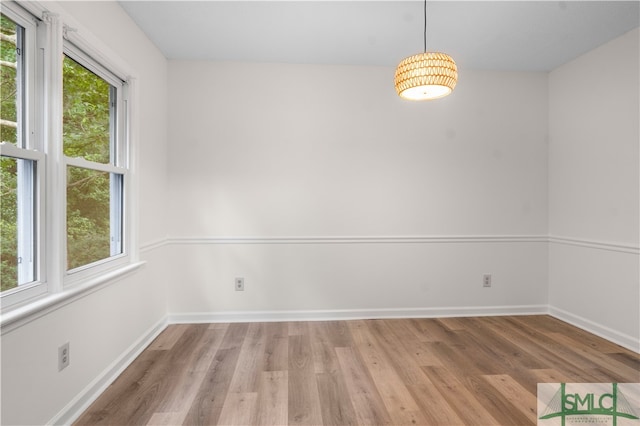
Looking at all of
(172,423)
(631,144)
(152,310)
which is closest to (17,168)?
(172,423)

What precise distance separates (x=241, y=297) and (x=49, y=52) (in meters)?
2.40

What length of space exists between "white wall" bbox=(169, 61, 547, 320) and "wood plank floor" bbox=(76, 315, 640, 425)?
0.38 meters

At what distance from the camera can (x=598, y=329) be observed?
3.04 metres

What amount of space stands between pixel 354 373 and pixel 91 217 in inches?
77.3

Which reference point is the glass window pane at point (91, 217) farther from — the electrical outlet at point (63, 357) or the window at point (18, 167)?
the electrical outlet at point (63, 357)

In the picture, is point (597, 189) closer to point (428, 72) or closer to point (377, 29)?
point (428, 72)

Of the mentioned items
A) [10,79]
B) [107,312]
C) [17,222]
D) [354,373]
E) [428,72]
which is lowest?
[354,373]

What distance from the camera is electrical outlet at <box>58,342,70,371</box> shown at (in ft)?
5.76

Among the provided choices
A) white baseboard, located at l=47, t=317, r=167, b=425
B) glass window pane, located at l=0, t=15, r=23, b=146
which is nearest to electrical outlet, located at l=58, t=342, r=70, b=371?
white baseboard, located at l=47, t=317, r=167, b=425

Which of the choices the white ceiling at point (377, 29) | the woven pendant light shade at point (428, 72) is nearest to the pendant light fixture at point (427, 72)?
the woven pendant light shade at point (428, 72)

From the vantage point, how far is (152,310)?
2.98 meters

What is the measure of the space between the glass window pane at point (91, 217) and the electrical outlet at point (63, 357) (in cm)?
43

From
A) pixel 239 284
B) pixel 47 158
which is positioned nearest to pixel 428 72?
pixel 47 158

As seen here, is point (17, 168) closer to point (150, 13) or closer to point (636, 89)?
point (150, 13)
